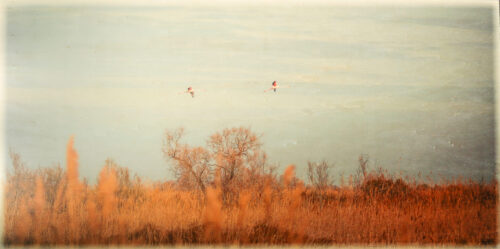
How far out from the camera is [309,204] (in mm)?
6293

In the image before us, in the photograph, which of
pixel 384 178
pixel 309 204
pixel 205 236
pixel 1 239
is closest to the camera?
pixel 205 236

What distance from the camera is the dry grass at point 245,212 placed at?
5168 millimetres

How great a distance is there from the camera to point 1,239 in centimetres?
554

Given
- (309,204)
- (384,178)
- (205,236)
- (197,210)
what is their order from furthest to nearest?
(384,178) < (309,204) < (197,210) < (205,236)

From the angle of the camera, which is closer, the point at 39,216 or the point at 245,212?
the point at 39,216

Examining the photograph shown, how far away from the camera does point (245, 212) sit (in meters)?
5.64

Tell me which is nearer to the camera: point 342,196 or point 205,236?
point 205,236

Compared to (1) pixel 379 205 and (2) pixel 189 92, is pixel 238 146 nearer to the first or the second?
(2) pixel 189 92

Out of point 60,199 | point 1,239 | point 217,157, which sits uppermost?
point 217,157

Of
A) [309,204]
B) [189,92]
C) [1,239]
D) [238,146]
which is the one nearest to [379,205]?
[309,204]

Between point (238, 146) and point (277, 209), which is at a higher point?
point (238, 146)

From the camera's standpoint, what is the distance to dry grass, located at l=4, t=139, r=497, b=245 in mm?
5168

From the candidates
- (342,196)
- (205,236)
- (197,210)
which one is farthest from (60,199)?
(342,196)

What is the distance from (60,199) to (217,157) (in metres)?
1.97
